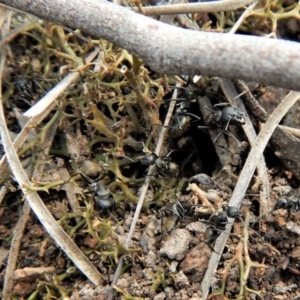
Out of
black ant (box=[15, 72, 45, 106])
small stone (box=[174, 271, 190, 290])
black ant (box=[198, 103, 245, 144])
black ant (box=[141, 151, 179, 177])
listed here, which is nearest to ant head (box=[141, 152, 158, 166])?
black ant (box=[141, 151, 179, 177])

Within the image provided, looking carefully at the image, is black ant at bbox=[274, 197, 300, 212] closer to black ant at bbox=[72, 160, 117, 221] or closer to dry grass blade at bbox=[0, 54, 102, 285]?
black ant at bbox=[72, 160, 117, 221]

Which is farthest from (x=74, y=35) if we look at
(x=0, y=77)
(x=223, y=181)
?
(x=223, y=181)

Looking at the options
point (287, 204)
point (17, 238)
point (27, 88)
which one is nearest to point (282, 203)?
point (287, 204)

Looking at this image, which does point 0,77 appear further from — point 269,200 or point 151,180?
point 269,200

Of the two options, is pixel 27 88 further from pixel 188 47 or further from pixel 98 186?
pixel 188 47

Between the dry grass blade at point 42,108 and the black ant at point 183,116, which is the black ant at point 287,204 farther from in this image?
the dry grass blade at point 42,108

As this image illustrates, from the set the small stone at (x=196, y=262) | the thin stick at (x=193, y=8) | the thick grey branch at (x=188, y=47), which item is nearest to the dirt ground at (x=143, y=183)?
the small stone at (x=196, y=262)
